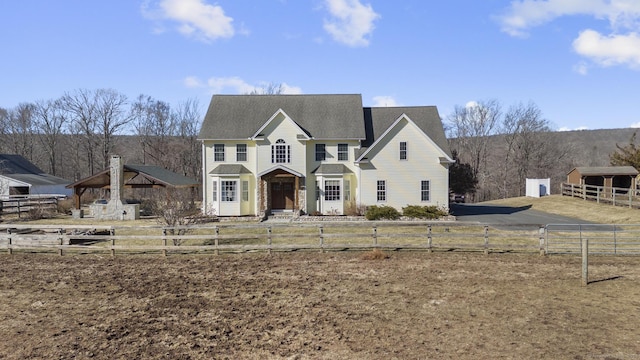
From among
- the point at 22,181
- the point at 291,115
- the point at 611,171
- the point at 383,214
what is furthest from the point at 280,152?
the point at 22,181

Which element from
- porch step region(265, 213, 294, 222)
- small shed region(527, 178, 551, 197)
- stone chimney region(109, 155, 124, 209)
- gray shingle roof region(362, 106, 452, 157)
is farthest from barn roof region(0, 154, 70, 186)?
small shed region(527, 178, 551, 197)

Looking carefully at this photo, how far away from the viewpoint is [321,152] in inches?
1287

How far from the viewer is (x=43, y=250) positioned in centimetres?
1828

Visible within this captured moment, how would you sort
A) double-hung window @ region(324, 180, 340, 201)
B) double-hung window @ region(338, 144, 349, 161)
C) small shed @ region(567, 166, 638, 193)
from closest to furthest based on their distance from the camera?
double-hung window @ region(324, 180, 340, 201), double-hung window @ region(338, 144, 349, 161), small shed @ region(567, 166, 638, 193)

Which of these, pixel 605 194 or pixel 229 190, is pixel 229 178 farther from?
pixel 605 194

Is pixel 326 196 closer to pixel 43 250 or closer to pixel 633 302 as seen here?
pixel 43 250

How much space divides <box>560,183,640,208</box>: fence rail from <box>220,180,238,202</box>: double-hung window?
2880cm

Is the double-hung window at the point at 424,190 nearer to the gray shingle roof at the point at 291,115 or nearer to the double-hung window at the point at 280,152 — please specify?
the gray shingle roof at the point at 291,115

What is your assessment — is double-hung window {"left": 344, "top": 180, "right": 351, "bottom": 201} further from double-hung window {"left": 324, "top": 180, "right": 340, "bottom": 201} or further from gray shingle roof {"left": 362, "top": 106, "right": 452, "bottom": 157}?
gray shingle roof {"left": 362, "top": 106, "right": 452, "bottom": 157}

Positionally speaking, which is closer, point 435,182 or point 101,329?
point 101,329

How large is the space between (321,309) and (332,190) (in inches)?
853

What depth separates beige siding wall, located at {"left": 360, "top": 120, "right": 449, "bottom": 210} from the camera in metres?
30.9

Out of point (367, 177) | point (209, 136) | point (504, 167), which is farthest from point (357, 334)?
point (504, 167)

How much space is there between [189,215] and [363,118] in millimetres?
18027
